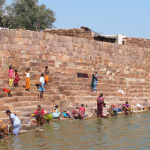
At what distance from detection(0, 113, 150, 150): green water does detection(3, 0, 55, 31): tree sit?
20.2 meters

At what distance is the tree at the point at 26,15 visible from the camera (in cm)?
3391

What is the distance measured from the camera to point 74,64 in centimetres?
2200

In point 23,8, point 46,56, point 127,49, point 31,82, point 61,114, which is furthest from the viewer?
point 23,8

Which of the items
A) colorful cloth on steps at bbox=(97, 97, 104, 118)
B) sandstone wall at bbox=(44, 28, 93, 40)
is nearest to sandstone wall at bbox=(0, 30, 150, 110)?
colorful cloth on steps at bbox=(97, 97, 104, 118)

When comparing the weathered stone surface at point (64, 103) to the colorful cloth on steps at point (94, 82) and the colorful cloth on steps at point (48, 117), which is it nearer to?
the colorful cloth on steps at point (48, 117)

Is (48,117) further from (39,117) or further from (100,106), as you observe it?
(100,106)

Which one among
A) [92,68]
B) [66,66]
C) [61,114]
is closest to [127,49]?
[92,68]

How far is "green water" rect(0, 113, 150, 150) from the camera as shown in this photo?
34.5 ft

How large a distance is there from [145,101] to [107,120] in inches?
290

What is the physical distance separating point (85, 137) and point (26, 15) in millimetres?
23949

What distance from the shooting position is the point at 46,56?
20.6 m

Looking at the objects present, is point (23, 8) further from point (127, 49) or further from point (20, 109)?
point (20, 109)

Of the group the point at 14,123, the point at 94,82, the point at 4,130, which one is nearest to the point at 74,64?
the point at 94,82

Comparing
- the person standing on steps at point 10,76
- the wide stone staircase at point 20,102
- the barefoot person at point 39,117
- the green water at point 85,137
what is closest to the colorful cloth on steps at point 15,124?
the green water at point 85,137
